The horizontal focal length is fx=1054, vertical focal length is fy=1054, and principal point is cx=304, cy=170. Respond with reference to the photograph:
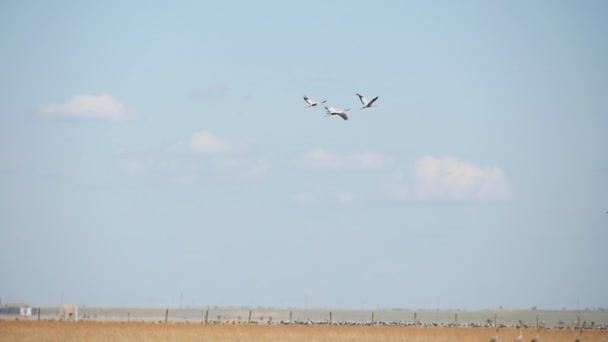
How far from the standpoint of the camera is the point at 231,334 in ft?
210

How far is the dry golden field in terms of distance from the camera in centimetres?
5841

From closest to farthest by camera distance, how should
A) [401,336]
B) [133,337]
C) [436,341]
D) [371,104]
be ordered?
[371,104], [133,337], [436,341], [401,336]

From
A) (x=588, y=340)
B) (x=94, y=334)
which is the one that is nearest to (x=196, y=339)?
(x=94, y=334)

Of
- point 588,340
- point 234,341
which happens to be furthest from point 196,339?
Answer: point 588,340

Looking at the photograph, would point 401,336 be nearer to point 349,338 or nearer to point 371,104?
point 349,338

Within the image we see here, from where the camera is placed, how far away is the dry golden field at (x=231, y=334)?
58.4 metres

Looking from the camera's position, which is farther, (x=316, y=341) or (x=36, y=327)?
(x=36, y=327)

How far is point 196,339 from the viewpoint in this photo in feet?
193

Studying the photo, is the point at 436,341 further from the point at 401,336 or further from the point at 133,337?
the point at 133,337

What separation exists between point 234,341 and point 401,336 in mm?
13073

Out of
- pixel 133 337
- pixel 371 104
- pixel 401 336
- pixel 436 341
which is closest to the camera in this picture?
pixel 371 104

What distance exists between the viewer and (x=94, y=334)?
59.7m

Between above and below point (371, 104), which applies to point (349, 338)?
below

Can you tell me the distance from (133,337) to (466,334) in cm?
2333
